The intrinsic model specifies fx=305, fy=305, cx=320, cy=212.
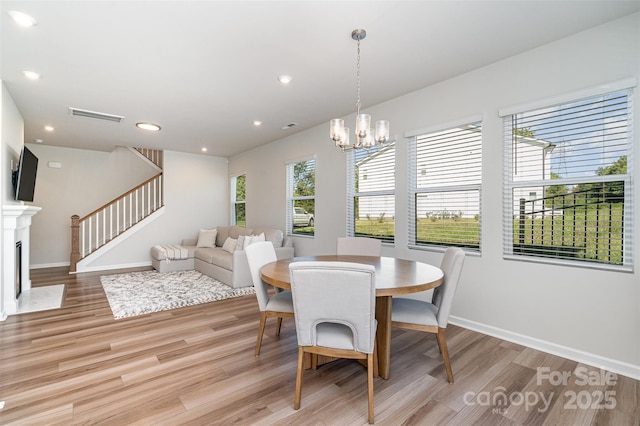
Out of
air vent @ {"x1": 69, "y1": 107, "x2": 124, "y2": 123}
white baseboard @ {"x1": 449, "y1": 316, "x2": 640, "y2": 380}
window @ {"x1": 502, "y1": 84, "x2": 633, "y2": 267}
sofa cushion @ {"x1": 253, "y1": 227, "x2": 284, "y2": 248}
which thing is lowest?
white baseboard @ {"x1": 449, "y1": 316, "x2": 640, "y2": 380}

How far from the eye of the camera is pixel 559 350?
101 inches

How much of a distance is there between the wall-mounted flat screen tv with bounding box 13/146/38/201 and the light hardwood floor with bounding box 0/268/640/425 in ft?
5.56

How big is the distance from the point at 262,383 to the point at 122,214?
21.7ft

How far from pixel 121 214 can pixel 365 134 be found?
6.89 metres

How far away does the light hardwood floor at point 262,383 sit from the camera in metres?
1.79

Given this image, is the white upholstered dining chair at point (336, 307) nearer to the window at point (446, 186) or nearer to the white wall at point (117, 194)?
the window at point (446, 186)

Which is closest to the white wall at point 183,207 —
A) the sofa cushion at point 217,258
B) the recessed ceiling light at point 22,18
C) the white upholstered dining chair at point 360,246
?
the sofa cushion at point 217,258

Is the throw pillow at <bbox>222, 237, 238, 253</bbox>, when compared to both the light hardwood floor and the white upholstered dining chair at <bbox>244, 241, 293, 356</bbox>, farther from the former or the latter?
the white upholstered dining chair at <bbox>244, 241, 293, 356</bbox>

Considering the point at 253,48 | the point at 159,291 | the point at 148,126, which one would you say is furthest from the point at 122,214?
the point at 253,48

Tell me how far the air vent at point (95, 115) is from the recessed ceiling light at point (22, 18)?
2130 mm

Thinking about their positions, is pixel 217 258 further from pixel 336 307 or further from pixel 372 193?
pixel 336 307

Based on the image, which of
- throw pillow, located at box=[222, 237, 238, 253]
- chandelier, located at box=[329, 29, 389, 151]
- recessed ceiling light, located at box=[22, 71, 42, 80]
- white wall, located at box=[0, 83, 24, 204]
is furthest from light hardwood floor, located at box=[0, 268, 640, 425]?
recessed ceiling light, located at box=[22, 71, 42, 80]

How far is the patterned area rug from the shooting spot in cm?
382

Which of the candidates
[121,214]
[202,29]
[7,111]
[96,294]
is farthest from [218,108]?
[121,214]
